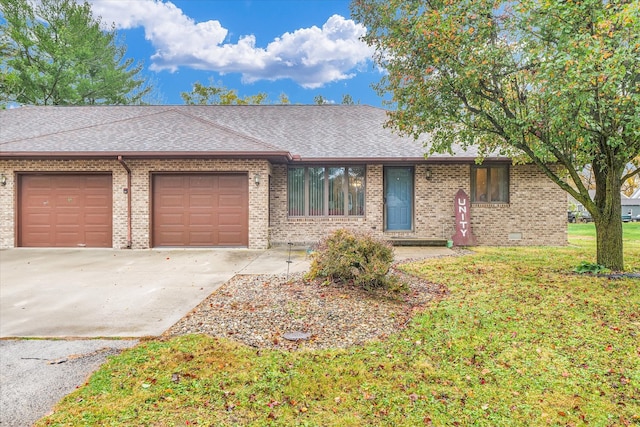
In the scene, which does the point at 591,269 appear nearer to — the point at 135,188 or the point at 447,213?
the point at 447,213

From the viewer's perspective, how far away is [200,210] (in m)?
10.9

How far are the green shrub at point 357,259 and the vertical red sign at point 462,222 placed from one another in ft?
22.6

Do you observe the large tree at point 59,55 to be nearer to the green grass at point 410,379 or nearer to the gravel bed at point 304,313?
the gravel bed at point 304,313

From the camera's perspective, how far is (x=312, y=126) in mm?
14008

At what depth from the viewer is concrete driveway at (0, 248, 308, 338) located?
421cm

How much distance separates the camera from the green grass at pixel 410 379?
2.47 m

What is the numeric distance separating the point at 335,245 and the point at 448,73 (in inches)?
154

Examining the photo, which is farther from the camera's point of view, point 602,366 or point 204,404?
point 602,366

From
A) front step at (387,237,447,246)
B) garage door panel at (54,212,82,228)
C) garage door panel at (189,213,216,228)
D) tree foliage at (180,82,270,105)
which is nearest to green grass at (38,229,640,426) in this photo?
front step at (387,237,447,246)

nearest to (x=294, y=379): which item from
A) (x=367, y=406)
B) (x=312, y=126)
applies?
(x=367, y=406)

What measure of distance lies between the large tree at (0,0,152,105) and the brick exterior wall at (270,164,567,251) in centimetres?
1989

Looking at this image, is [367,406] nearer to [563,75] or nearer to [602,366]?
[602,366]

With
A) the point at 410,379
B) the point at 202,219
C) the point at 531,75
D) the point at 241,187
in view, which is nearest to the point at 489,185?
the point at 531,75

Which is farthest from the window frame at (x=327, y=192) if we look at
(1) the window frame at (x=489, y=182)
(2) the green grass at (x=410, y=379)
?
(2) the green grass at (x=410, y=379)
